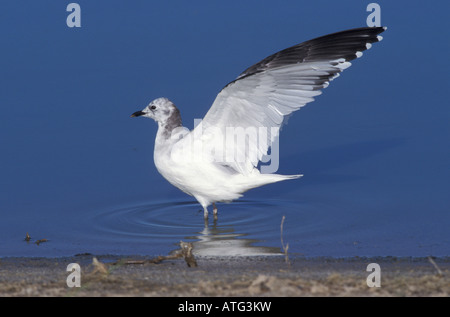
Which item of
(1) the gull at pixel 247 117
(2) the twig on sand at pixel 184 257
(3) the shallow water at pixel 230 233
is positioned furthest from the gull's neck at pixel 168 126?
(2) the twig on sand at pixel 184 257

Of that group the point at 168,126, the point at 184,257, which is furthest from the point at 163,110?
the point at 184,257

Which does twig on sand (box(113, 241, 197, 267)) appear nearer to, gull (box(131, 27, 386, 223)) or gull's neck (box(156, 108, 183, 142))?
gull (box(131, 27, 386, 223))

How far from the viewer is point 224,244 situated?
8.53 metres

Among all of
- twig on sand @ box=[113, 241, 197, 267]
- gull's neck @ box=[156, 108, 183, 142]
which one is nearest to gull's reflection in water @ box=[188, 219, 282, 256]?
twig on sand @ box=[113, 241, 197, 267]

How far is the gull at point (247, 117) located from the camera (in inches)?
328

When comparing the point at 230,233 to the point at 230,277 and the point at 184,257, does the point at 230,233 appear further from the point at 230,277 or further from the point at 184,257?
the point at 230,277

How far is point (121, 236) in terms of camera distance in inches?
346

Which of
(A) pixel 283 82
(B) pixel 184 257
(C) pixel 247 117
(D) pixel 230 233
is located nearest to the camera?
(B) pixel 184 257

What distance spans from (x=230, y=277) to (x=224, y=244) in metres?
2.32

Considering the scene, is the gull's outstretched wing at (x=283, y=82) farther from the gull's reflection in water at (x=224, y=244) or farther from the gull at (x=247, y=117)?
the gull's reflection in water at (x=224, y=244)

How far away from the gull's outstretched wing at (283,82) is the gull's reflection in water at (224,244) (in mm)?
1091

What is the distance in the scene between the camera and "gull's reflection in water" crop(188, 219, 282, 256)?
319 inches
